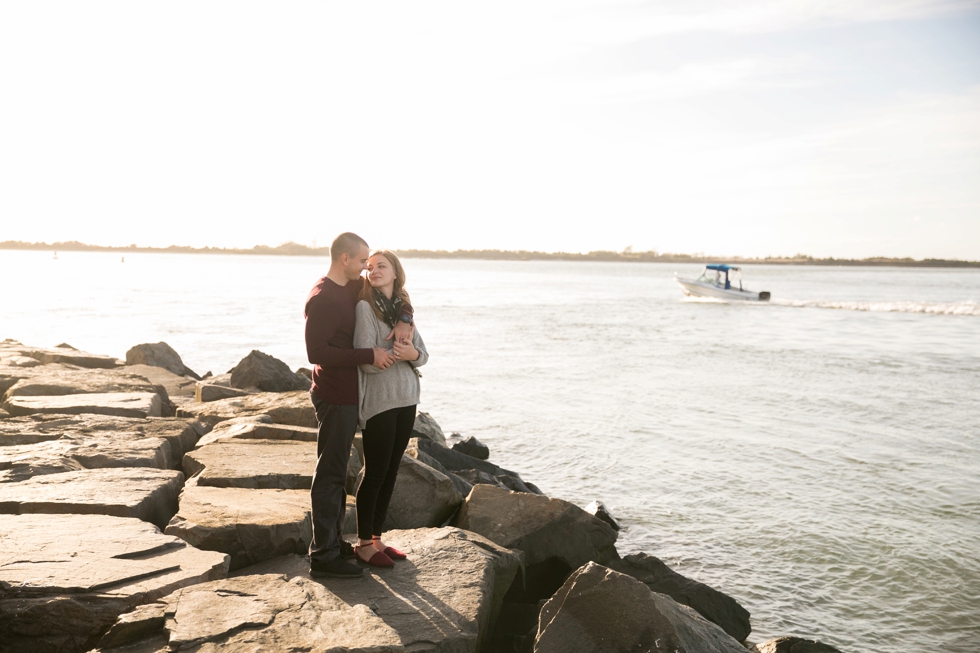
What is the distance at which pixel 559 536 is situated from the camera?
19.7ft

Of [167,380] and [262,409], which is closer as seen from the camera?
[262,409]

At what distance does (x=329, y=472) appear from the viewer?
4.26m

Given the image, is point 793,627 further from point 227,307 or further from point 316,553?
point 227,307

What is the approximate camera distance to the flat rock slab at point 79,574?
3.67 meters

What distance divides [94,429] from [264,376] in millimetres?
4380

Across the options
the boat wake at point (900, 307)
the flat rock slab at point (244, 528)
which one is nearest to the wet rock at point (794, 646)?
the flat rock slab at point (244, 528)

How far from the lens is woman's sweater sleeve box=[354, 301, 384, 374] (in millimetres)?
4234

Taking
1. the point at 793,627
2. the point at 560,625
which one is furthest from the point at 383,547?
the point at 793,627

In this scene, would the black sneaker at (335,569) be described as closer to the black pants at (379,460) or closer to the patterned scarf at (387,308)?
the black pants at (379,460)

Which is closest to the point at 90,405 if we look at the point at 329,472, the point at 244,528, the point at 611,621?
the point at 244,528

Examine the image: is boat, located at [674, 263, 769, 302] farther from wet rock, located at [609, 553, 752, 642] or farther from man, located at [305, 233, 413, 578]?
man, located at [305, 233, 413, 578]

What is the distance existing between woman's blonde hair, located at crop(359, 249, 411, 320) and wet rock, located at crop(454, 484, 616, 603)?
230cm

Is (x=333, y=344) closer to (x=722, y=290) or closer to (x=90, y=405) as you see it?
(x=90, y=405)

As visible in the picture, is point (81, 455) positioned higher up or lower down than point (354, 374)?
lower down
